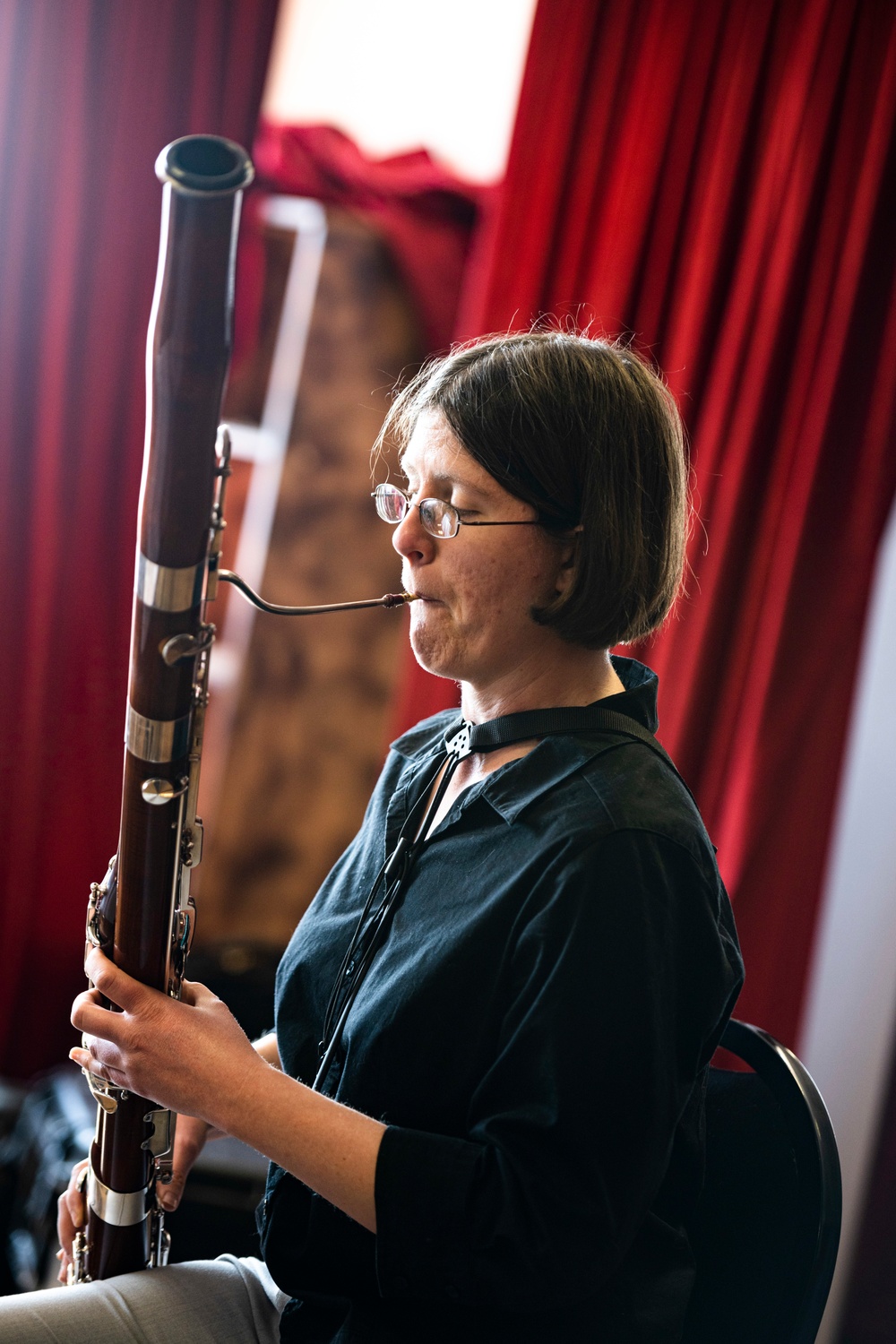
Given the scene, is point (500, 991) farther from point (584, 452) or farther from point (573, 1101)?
point (584, 452)

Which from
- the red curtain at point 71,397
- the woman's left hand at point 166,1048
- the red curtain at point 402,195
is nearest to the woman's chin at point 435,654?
the woman's left hand at point 166,1048

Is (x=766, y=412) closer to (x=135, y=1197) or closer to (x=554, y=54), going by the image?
(x=554, y=54)

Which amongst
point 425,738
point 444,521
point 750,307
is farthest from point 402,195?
point 444,521

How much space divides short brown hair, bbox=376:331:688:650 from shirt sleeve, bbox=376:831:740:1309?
0.80ft

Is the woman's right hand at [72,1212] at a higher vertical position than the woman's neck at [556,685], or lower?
lower

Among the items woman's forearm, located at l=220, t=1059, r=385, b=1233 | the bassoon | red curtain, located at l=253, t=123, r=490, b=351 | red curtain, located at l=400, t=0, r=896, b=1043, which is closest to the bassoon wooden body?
the bassoon

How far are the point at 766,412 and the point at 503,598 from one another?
138cm

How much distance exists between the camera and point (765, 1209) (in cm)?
101

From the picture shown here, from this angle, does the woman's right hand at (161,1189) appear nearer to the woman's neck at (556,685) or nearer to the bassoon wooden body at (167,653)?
the bassoon wooden body at (167,653)

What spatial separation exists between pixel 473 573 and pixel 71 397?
1510mm

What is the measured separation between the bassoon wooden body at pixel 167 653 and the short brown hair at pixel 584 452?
263 mm

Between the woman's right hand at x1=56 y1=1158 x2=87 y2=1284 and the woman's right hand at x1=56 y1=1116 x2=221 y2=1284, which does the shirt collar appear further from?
the woman's right hand at x1=56 y1=1158 x2=87 y2=1284

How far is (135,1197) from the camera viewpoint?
1081mm

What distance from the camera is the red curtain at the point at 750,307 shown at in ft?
7.00
